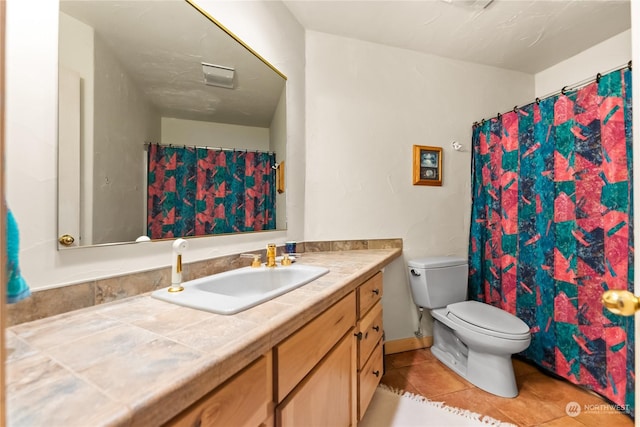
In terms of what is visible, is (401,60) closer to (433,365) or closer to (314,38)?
(314,38)

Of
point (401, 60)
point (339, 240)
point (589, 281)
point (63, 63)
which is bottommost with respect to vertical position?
point (589, 281)

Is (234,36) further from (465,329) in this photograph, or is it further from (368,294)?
(465,329)

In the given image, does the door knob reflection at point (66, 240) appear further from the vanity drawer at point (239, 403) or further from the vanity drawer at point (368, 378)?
the vanity drawer at point (368, 378)

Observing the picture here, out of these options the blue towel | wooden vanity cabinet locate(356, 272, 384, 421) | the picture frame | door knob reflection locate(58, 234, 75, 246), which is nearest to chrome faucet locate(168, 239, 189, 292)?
door knob reflection locate(58, 234, 75, 246)

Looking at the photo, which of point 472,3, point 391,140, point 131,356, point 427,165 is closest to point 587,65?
point 472,3

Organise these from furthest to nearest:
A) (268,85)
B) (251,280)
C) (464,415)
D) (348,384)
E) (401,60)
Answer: (401,60), (268,85), (464,415), (251,280), (348,384)

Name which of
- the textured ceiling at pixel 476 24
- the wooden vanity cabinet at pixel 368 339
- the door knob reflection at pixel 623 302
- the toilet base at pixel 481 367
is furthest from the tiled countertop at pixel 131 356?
the textured ceiling at pixel 476 24

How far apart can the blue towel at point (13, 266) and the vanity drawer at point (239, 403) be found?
341 mm

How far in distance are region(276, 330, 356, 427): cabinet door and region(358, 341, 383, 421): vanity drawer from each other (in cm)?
9

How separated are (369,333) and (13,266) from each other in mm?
1230

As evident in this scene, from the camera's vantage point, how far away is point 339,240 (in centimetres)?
183

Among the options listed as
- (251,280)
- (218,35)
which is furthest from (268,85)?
(251,280)

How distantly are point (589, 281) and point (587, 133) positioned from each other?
0.83m

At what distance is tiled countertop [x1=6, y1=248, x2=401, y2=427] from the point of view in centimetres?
34
